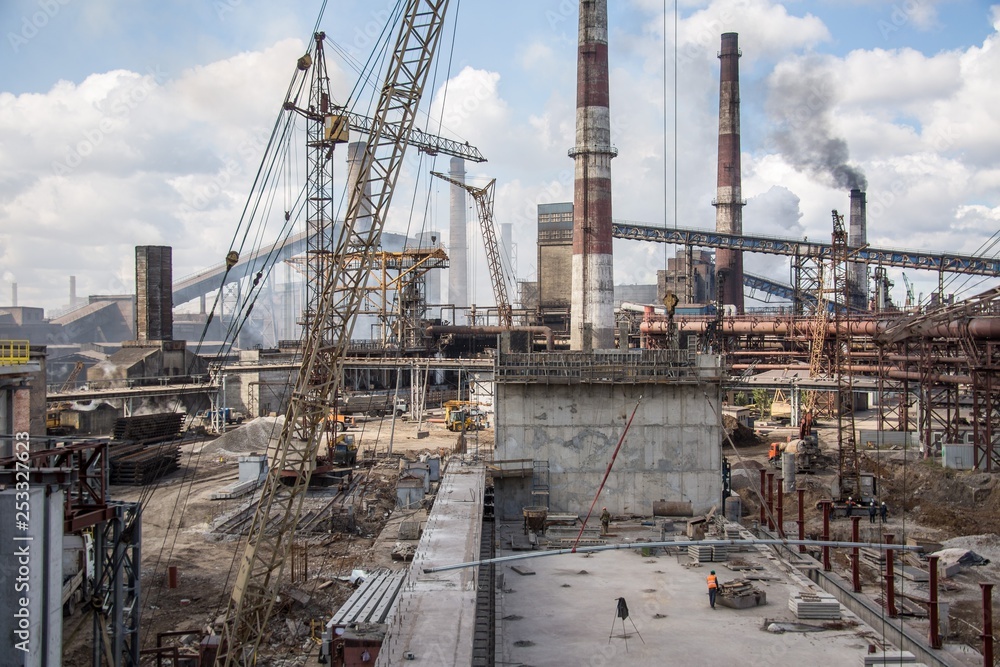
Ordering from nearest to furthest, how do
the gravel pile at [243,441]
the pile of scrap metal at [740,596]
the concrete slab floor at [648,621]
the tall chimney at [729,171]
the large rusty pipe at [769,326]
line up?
1. the concrete slab floor at [648,621]
2. the pile of scrap metal at [740,596]
3. the gravel pile at [243,441]
4. the large rusty pipe at [769,326]
5. the tall chimney at [729,171]

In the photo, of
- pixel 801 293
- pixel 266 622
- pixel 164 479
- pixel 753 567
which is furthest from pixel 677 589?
pixel 801 293

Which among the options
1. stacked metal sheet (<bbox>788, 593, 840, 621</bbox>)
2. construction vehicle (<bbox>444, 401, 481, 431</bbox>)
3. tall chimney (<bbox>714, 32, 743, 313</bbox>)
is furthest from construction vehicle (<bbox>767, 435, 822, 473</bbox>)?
tall chimney (<bbox>714, 32, 743, 313</bbox>)

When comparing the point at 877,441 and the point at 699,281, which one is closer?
the point at 877,441

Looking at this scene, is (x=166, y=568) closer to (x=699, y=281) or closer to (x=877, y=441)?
(x=877, y=441)

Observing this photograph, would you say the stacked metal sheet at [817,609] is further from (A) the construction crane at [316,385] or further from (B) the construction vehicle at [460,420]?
(B) the construction vehicle at [460,420]

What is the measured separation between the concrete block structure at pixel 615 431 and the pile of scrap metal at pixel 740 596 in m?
8.44

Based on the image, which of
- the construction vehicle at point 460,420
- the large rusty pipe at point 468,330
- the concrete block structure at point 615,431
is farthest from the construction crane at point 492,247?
the concrete block structure at point 615,431

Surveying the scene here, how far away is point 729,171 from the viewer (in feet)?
251

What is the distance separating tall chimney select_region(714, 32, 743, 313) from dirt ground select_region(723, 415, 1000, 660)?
125ft

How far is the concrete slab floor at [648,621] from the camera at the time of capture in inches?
738

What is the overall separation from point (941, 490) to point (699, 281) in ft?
219

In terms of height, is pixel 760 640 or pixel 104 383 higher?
pixel 104 383

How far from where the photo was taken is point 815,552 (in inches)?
1121

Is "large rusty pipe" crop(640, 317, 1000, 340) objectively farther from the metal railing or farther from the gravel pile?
the metal railing
